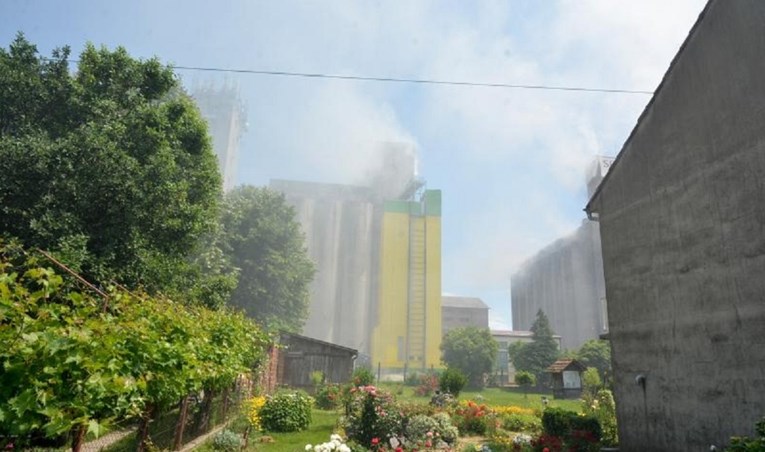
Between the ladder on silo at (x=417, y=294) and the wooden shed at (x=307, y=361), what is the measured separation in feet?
166

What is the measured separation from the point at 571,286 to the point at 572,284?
51 cm

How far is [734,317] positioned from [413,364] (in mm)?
77405

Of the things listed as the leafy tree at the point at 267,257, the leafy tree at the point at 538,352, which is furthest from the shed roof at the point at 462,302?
the leafy tree at the point at 267,257

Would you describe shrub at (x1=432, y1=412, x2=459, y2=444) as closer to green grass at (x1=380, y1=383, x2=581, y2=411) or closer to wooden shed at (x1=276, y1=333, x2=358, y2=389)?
green grass at (x1=380, y1=383, x2=581, y2=411)

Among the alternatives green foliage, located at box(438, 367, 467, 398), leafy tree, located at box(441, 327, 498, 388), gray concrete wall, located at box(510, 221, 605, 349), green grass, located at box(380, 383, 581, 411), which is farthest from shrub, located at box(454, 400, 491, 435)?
gray concrete wall, located at box(510, 221, 605, 349)

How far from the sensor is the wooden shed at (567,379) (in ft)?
122

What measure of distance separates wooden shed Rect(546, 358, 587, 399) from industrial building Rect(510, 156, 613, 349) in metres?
39.1

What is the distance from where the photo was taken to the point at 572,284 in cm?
8600

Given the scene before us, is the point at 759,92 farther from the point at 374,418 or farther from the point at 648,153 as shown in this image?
the point at 374,418

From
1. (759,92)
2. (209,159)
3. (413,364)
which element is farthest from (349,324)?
(759,92)

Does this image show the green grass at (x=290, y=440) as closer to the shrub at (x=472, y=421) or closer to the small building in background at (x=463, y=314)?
the shrub at (x=472, y=421)

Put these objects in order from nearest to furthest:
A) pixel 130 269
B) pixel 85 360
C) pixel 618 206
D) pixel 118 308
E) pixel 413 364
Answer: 1. pixel 85 360
2. pixel 118 308
3. pixel 618 206
4. pixel 130 269
5. pixel 413 364

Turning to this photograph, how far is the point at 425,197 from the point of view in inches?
3757

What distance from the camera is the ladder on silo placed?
84.7 m
